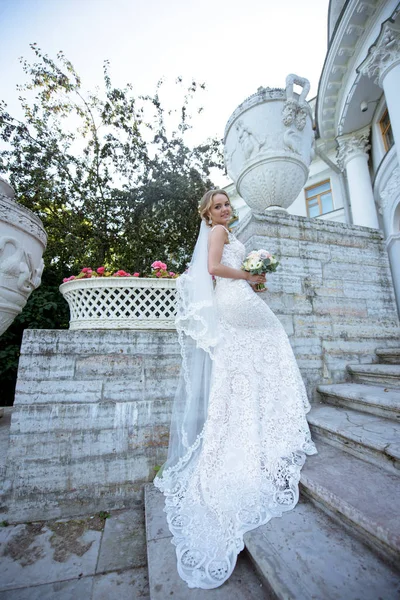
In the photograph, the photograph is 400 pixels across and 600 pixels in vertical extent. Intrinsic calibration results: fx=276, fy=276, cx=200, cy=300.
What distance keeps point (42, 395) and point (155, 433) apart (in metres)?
1.07

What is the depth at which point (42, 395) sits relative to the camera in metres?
2.46

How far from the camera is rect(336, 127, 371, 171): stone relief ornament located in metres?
9.37

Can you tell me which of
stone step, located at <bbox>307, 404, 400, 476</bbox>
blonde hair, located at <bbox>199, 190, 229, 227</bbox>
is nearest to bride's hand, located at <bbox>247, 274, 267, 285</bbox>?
blonde hair, located at <bbox>199, 190, 229, 227</bbox>

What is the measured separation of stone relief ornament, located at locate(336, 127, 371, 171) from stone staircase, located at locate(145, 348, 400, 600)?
10.2 metres

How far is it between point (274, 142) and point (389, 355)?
9.08 ft

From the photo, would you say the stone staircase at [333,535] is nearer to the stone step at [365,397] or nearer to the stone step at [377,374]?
the stone step at [365,397]

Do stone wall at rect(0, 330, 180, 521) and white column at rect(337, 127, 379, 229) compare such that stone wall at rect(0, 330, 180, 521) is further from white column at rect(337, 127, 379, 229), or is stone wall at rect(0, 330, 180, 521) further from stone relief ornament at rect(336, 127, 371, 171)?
stone relief ornament at rect(336, 127, 371, 171)

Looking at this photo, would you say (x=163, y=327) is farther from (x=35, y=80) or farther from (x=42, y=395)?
(x=35, y=80)

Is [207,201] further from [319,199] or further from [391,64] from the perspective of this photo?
[319,199]

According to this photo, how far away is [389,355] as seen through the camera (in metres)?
3.04

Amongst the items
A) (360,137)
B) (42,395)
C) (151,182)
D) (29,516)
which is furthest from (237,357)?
(360,137)

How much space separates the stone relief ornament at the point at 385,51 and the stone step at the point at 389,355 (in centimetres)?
659

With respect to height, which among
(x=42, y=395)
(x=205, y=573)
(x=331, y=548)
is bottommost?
(x=205, y=573)

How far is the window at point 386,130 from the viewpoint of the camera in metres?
A: 8.32
